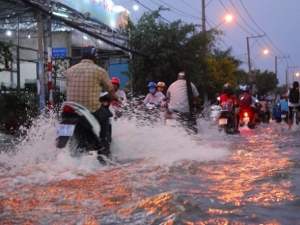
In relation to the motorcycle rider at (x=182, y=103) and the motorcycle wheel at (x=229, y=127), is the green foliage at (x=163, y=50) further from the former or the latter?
the motorcycle rider at (x=182, y=103)

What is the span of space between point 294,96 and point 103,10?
17.5 metres

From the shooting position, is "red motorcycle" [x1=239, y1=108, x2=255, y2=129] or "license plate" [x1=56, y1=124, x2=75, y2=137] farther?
"red motorcycle" [x1=239, y1=108, x2=255, y2=129]

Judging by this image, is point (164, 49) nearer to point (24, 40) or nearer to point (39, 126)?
point (24, 40)

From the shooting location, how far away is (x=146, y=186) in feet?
15.0

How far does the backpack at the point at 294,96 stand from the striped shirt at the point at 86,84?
8897mm

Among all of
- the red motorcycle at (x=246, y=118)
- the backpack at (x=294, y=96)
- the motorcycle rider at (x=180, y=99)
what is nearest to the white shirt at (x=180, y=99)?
the motorcycle rider at (x=180, y=99)

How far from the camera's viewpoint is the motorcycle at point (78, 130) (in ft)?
19.2

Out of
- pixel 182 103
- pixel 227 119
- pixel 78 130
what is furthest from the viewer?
pixel 227 119

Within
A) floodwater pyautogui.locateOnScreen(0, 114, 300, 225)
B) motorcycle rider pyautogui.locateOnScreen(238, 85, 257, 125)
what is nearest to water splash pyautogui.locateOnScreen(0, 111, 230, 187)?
floodwater pyautogui.locateOnScreen(0, 114, 300, 225)

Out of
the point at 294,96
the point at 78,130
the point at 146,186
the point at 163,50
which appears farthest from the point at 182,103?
the point at 163,50

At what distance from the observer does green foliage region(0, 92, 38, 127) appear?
15933 mm

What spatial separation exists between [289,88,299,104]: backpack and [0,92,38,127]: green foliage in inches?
302

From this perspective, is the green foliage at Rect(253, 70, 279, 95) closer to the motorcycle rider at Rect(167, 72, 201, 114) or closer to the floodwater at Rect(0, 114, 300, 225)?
the motorcycle rider at Rect(167, 72, 201, 114)

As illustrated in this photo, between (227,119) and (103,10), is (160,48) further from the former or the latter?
(227,119)
